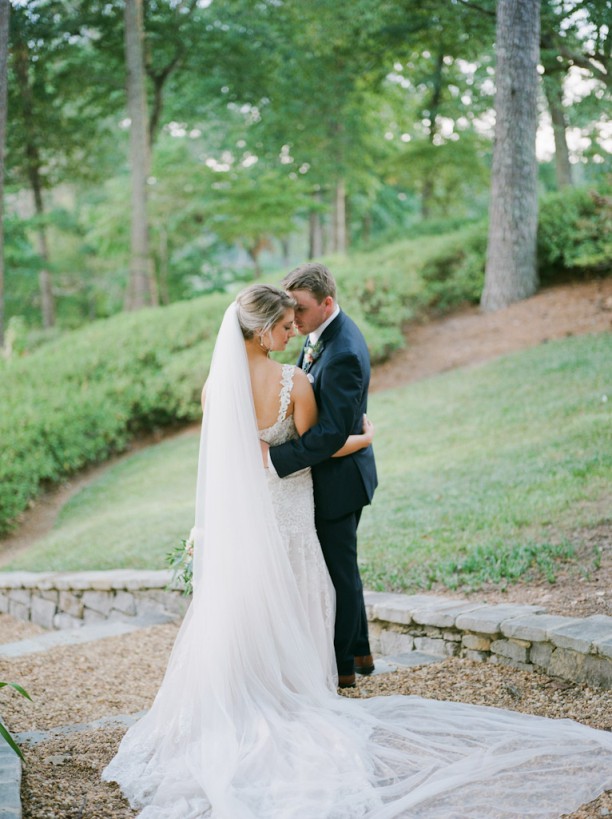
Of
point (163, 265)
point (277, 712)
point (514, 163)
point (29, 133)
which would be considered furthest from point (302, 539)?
point (163, 265)

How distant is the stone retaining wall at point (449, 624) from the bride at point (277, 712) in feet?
1.98

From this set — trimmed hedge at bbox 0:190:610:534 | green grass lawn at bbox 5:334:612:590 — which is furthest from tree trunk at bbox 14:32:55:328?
green grass lawn at bbox 5:334:612:590

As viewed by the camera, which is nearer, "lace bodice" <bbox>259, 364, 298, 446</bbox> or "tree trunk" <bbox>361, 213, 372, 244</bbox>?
"lace bodice" <bbox>259, 364, 298, 446</bbox>

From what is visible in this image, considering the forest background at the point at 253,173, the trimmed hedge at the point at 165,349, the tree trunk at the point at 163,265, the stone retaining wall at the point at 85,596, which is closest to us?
the stone retaining wall at the point at 85,596

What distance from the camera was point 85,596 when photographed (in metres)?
6.96

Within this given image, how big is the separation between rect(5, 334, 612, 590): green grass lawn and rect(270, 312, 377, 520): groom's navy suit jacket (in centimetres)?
160

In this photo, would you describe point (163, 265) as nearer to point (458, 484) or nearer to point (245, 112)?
point (245, 112)

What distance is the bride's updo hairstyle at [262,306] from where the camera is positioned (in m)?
3.65

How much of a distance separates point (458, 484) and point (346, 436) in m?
3.67

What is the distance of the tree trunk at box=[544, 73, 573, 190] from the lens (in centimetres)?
1305

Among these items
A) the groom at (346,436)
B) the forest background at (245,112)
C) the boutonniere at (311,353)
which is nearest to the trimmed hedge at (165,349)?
the forest background at (245,112)

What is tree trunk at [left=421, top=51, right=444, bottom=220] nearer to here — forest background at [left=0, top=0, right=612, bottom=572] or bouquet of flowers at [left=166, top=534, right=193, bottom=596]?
forest background at [left=0, top=0, right=612, bottom=572]

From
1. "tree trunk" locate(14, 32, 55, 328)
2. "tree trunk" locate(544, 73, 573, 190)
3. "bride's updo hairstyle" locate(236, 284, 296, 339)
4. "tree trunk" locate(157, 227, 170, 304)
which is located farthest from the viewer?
"tree trunk" locate(157, 227, 170, 304)

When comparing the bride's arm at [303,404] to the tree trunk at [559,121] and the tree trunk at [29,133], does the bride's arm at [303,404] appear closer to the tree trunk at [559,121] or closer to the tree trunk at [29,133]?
the tree trunk at [559,121]
